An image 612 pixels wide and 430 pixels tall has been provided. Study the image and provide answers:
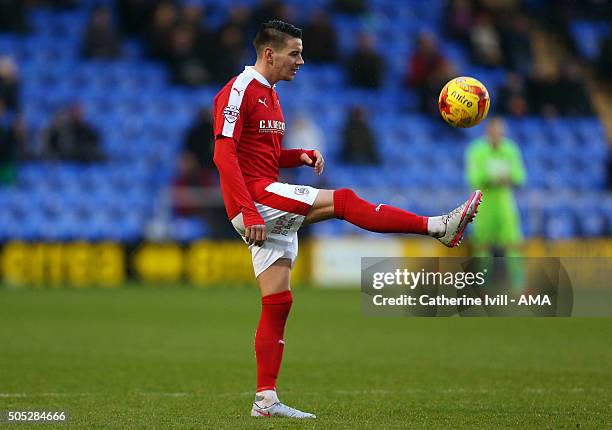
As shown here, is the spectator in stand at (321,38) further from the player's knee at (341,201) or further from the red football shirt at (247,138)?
the player's knee at (341,201)

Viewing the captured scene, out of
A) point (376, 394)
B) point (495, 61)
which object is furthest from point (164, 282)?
point (376, 394)

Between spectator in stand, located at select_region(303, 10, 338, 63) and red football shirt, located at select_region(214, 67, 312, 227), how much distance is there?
14566 mm

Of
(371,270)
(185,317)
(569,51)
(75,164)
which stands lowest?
(185,317)

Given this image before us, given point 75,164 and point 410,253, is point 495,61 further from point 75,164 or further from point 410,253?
point 75,164

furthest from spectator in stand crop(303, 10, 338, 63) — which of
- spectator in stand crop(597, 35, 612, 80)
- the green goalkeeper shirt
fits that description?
the green goalkeeper shirt

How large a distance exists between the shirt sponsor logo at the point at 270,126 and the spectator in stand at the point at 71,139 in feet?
39.6

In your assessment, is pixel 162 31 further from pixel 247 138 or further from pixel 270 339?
pixel 270 339

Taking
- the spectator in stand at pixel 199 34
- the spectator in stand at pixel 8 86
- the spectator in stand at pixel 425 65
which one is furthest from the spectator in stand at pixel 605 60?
the spectator in stand at pixel 8 86

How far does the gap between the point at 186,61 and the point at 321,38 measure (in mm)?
2637

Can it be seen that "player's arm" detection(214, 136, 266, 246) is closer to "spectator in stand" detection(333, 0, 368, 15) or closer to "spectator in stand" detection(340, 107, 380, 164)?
"spectator in stand" detection(340, 107, 380, 164)

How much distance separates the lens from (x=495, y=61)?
890 inches

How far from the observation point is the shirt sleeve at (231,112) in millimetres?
6277

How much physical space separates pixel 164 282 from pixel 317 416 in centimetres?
1160

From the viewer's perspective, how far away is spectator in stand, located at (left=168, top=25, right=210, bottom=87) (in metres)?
20.1
